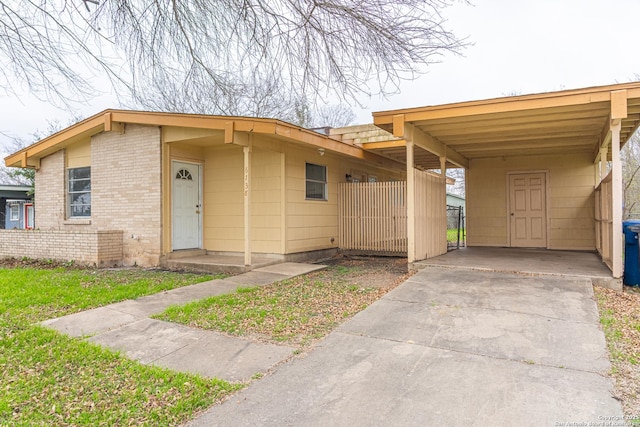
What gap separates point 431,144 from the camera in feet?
26.6

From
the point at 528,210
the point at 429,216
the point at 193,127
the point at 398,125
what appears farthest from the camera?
the point at 528,210

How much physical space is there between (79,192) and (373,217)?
7.79 metres

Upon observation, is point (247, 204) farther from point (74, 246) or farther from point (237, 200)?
point (74, 246)

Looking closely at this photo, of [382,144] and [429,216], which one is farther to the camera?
[382,144]

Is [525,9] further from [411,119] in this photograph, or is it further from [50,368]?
[50,368]

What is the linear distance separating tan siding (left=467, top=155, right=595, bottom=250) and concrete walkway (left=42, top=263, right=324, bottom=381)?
8.60 metres

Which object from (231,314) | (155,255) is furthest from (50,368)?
(155,255)

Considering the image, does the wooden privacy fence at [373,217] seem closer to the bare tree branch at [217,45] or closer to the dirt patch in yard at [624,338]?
the dirt patch in yard at [624,338]

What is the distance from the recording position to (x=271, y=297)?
5.57 meters

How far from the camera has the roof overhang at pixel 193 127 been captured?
7.10 metres

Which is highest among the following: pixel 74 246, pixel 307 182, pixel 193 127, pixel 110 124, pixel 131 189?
pixel 110 124

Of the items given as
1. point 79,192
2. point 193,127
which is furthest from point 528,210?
point 79,192

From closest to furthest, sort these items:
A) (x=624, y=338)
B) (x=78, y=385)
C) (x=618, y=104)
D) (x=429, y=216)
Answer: (x=78, y=385) < (x=624, y=338) < (x=618, y=104) < (x=429, y=216)

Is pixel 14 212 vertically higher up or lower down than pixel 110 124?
lower down
